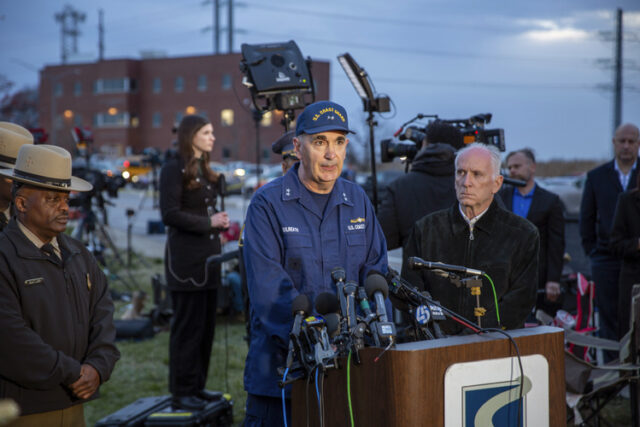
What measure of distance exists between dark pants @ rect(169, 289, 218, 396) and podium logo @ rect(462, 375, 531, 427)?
10.3 ft

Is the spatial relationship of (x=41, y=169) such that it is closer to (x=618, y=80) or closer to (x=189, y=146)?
(x=189, y=146)

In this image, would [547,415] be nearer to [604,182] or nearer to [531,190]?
[531,190]

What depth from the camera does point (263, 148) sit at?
56.4 m

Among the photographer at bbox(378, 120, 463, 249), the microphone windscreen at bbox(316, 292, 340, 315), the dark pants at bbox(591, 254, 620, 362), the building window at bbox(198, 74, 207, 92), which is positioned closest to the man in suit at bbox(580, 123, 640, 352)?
the dark pants at bbox(591, 254, 620, 362)

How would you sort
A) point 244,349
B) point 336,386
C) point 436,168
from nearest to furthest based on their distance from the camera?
point 336,386 → point 436,168 → point 244,349

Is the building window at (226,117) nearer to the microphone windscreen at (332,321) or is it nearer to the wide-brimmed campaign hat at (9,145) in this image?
the wide-brimmed campaign hat at (9,145)

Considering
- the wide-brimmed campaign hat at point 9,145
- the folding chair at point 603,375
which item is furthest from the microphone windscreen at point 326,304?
the folding chair at point 603,375

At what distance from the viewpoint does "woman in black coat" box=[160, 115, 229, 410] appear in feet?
16.7

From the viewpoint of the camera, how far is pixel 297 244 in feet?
9.90

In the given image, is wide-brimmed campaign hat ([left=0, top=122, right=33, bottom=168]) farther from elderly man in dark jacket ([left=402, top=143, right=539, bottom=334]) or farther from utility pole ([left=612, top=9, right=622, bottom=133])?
utility pole ([left=612, top=9, right=622, bottom=133])

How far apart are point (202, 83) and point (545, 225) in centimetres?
5447

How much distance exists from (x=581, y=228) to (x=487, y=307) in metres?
3.28

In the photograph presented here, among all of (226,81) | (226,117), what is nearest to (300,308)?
(226,81)

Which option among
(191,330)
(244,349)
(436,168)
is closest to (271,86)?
(436,168)
